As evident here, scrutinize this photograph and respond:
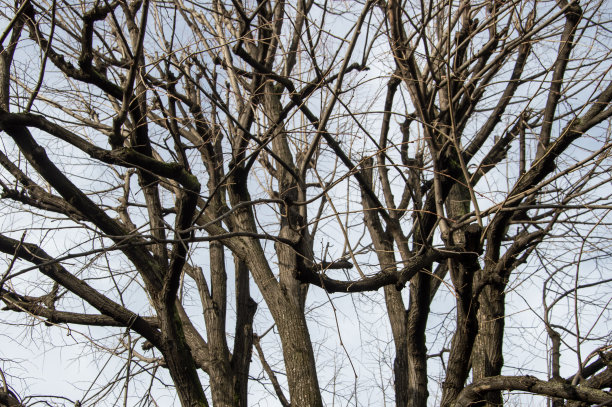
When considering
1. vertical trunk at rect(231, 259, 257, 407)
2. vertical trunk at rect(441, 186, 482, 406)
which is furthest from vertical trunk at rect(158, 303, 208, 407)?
vertical trunk at rect(441, 186, 482, 406)

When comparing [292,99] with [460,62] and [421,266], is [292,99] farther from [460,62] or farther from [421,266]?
[421,266]

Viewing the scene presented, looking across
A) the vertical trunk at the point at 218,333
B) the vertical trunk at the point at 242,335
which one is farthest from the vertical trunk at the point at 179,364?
the vertical trunk at the point at 242,335

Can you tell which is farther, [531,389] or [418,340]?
[418,340]

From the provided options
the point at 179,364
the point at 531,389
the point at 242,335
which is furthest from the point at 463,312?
the point at 242,335

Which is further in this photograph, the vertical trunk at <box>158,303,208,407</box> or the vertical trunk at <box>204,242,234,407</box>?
the vertical trunk at <box>204,242,234,407</box>

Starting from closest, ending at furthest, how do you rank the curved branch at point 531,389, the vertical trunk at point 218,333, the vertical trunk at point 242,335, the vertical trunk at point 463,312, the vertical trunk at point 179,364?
the curved branch at point 531,389 → the vertical trunk at point 463,312 → the vertical trunk at point 179,364 → the vertical trunk at point 218,333 → the vertical trunk at point 242,335

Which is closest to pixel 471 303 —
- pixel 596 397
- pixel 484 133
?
pixel 596 397

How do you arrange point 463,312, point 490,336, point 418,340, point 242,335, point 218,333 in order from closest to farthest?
1. point 463,312
2. point 490,336
3. point 418,340
4. point 218,333
5. point 242,335

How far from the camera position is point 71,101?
486 centimetres

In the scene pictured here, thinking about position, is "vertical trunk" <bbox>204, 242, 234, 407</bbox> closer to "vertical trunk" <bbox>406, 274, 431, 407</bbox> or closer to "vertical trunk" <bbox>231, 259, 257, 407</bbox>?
"vertical trunk" <bbox>231, 259, 257, 407</bbox>

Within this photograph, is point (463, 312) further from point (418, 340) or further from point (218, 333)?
point (218, 333)

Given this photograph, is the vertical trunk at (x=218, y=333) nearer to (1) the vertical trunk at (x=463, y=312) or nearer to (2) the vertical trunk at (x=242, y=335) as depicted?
(2) the vertical trunk at (x=242, y=335)

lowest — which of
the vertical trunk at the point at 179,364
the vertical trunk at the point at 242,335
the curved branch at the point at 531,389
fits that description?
the curved branch at the point at 531,389

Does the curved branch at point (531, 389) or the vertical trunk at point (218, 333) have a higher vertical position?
the vertical trunk at point (218, 333)
